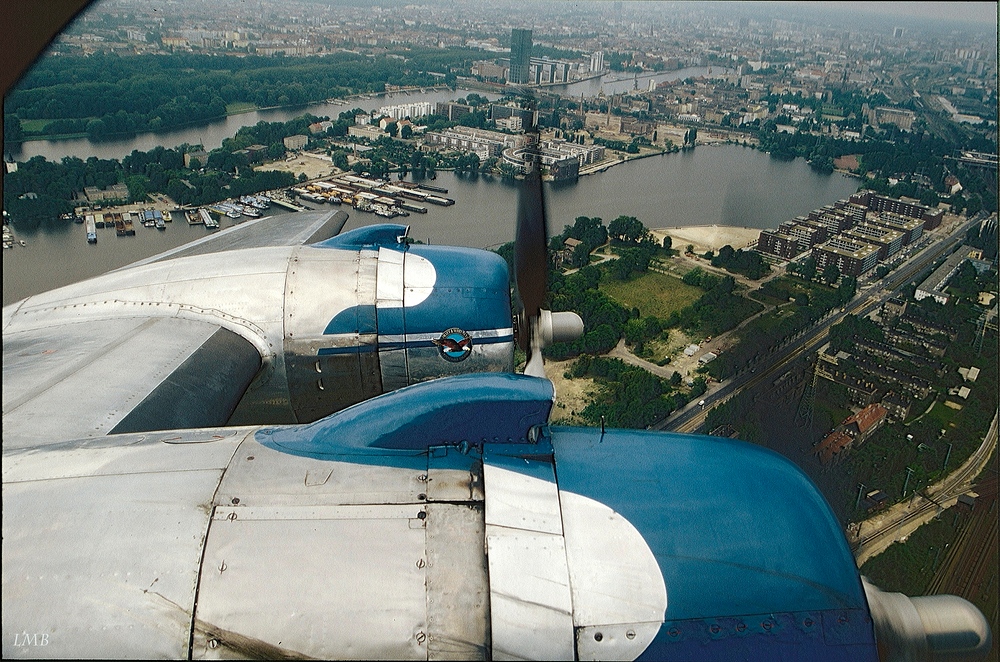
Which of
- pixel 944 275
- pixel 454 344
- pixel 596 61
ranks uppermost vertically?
pixel 596 61

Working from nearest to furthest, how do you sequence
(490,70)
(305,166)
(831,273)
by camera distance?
(831,273)
(305,166)
(490,70)

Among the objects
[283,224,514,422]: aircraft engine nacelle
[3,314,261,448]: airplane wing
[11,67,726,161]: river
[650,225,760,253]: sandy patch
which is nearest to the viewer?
[3,314,261,448]: airplane wing

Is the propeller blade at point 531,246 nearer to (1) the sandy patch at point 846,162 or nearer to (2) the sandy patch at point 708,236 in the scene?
(2) the sandy patch at point 708,236

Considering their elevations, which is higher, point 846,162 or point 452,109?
point 452,109

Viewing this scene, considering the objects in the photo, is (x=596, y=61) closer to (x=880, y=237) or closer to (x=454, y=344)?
(x=880, y=237)

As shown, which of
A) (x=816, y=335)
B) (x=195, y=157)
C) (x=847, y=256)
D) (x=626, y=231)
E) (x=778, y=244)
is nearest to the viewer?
(x=816, y=335)

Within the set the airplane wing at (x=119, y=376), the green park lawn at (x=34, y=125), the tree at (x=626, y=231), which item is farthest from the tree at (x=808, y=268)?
the green park lawn at (x=34, y=125)

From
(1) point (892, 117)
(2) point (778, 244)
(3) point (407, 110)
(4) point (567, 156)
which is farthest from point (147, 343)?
(1) point (892, 117)

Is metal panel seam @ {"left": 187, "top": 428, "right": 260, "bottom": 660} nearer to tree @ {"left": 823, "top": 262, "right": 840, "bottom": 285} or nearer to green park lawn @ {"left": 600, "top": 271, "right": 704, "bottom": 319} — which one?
green park lawn @ {"left": 600, "top": 271, "right": 704, "bottom": 319}

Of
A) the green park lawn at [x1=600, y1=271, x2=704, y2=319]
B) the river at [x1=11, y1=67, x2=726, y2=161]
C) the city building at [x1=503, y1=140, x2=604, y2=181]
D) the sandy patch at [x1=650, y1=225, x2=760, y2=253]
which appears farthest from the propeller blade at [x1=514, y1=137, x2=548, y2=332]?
the sandy patch at [x1=650, y1=225, x2=760, y2=253]
